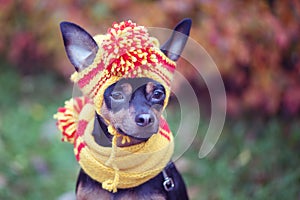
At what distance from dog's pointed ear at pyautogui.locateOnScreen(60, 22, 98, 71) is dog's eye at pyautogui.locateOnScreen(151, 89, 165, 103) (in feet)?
1.01

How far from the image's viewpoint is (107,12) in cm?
446

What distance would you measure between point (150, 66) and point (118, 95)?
0.17m

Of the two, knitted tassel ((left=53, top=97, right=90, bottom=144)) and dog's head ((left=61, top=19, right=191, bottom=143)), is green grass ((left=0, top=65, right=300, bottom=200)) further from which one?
dog's head ((left=61, top=19, right=191, bottom=143))

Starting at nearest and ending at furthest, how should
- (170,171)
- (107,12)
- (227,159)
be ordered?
(170,171) < (227,159) < (107,12)

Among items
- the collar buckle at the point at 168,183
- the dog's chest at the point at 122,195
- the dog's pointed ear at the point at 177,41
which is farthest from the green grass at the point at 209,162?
the dog's pointed ear at the point at 177,41

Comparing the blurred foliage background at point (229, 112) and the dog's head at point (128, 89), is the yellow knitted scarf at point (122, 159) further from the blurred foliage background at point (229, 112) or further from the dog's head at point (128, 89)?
the blurred foliage background at point (229, 112)

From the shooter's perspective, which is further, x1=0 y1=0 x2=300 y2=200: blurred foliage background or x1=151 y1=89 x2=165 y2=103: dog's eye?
x1=0 y1=0 x2=300 y2=200: blurred foliage background

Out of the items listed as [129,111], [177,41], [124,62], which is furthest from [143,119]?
[177,41]

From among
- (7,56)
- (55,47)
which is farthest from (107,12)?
(7,56)

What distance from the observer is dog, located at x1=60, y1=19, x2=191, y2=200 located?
2.20 meters

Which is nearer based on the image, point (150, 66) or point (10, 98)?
point (150, 66)

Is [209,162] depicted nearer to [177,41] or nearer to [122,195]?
[122,195]

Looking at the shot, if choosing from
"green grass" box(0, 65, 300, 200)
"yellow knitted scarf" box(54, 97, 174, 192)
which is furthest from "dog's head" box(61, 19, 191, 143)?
"green grass" box(0, 65, 300, 200)

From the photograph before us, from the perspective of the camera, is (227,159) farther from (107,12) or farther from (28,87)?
(28,87)
